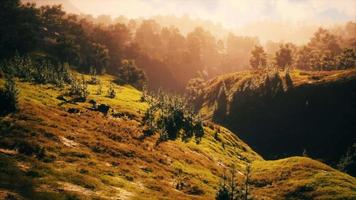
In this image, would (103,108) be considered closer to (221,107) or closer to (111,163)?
(111,163)

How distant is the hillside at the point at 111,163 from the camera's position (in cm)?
4438

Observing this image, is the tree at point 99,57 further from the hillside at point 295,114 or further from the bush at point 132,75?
the hillside at point 295,114

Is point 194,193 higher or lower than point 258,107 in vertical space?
lower

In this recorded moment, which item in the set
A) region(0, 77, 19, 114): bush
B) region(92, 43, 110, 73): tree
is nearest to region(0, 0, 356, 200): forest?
region(0, 77, 19, 114): bush

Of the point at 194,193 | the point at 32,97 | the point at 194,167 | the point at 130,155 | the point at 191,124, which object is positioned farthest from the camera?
the point at 191,124

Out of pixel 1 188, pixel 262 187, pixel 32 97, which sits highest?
pixel 32 97

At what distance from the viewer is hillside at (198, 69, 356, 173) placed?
413ft

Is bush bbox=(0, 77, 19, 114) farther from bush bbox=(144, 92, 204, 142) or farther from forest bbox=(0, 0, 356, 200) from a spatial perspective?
bush bbox=(144, 92, 204, 142)

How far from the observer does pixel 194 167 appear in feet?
238

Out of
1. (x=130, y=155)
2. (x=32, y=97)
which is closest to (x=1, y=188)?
(x=130, y=155)

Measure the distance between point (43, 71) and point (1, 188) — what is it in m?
78.7

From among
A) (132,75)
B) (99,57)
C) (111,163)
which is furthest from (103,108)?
(99,57)

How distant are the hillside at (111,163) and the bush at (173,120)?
10.5 feet

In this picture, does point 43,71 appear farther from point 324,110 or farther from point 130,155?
point 324,110
